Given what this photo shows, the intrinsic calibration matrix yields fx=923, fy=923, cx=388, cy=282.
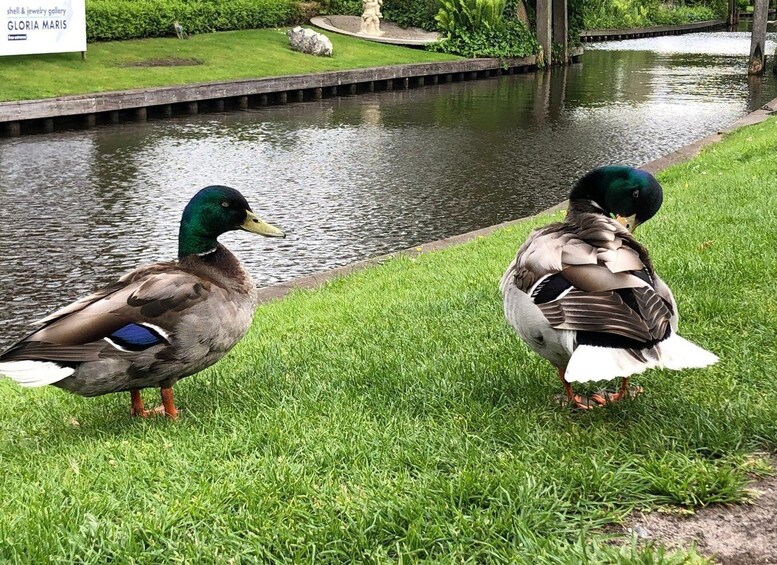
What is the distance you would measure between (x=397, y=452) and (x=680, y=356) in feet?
3.70

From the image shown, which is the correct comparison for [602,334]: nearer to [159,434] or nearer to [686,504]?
[686,504]

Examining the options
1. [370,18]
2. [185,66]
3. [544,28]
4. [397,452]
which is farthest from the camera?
[544,28]

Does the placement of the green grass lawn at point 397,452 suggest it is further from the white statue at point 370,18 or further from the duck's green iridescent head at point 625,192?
the white statue at point 370,18

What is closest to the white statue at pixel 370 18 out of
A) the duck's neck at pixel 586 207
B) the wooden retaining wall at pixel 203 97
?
the wooden retaining wall at pixel 203 97

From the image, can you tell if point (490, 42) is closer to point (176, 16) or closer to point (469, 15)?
point (469, 15)

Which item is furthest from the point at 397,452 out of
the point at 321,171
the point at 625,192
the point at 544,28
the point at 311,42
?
the point at 544,28

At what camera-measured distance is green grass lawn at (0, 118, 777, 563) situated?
9.86 feet

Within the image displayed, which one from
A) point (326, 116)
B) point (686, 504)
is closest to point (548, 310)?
point (686, 504)

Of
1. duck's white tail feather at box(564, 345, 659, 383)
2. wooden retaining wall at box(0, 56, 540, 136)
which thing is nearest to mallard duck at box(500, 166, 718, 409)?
duck's white tail feather at box(564, 345, 659, 383)

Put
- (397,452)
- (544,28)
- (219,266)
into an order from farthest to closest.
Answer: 1. (544,28)
2. (219,266)
3. (397,452)

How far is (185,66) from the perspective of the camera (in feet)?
96.2

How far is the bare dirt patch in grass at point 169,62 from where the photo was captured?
94.3 ft

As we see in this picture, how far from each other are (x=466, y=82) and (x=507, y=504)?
114 feet

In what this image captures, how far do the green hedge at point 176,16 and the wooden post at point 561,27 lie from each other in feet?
40.6
